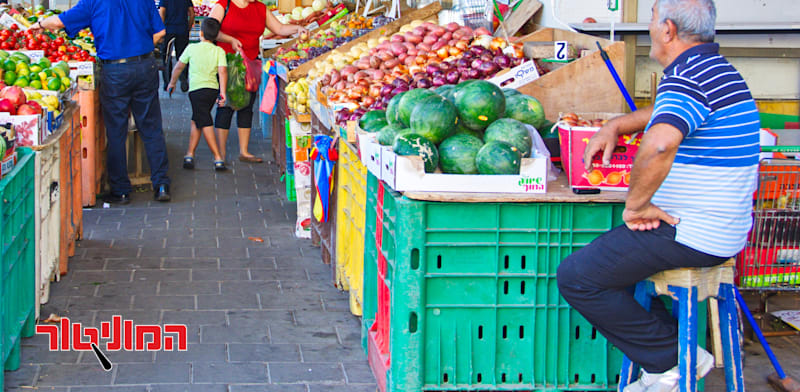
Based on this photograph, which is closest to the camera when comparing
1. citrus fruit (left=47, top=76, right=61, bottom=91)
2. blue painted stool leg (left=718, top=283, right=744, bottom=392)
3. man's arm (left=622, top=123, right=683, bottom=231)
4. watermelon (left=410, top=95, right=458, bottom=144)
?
man's arm (left=622, top=123, right=683, bottom=231)

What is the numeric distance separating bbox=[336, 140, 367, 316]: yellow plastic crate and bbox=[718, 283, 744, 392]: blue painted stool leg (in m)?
1.80

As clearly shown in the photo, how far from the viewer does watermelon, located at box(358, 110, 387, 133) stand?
14.4ft

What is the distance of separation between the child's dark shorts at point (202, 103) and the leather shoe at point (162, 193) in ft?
4.25

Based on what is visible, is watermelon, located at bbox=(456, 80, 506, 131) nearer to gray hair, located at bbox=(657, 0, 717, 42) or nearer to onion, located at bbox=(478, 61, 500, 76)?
gray hair, located at bbox=(657, 0, 717, 42)

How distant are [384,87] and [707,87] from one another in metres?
2.81

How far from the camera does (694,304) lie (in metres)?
3.04

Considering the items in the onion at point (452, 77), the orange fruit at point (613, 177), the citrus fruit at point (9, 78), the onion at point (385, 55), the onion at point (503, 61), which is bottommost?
the orange fruit at point (613, 177)

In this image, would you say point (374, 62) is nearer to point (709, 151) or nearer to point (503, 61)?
point (503, 61)

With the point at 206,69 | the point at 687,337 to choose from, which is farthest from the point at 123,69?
the point at 687,337

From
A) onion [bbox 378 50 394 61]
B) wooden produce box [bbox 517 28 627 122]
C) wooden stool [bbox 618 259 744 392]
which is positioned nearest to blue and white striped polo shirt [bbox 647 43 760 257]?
wooden stool [bbox 618 259 744 392]

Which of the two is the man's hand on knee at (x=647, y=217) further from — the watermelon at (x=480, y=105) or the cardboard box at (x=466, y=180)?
the watermelon at (x=480, y=105)

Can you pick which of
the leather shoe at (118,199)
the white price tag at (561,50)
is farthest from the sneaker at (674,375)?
the leather shoe at (118,199)

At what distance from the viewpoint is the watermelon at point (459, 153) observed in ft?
11.1

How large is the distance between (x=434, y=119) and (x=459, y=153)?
0.20 m
